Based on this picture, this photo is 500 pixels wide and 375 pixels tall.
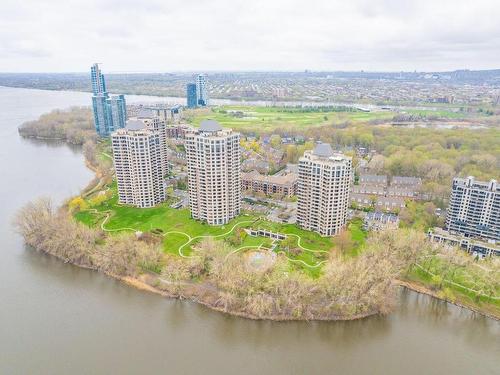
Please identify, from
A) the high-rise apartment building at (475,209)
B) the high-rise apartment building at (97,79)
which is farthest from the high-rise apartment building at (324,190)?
the high-rise apartment building at (97,79)

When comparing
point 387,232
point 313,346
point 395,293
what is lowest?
point 313,346

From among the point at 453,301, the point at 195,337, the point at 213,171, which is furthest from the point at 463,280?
the point at 213,171

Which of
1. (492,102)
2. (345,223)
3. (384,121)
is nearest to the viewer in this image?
(345,223)

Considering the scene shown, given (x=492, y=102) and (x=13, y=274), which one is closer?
(x=13, y=274)

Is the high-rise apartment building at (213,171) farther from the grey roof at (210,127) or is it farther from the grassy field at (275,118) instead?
the grassy field at (275,118)

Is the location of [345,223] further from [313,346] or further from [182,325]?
[182,325]

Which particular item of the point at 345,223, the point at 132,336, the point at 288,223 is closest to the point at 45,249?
the point at 132,336
